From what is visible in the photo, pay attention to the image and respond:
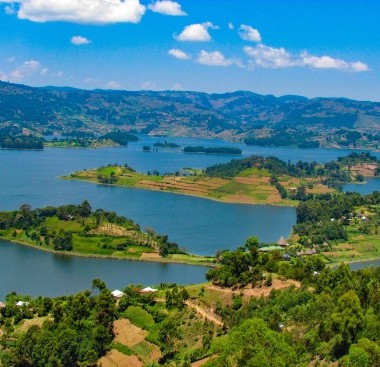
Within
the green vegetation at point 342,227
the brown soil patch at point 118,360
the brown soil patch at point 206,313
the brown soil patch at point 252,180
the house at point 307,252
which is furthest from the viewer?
the brown soil patch at point 252,180

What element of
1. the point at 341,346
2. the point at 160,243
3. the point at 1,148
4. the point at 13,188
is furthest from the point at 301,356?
the point at 1,148

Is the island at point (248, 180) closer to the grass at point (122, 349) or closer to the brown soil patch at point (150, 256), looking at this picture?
the brown soil patch at point (150, 256)

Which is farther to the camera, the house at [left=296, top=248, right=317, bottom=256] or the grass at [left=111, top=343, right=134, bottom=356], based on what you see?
the house at [left=296, top=248, right=317, bottom=256]

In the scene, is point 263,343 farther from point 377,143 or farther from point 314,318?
point 377,143

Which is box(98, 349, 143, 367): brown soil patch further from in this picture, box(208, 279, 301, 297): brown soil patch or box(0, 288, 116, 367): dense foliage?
box(208, 279, 301, 297): brown soil patch

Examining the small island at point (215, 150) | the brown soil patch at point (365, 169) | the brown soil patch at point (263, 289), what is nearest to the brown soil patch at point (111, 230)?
the brown soil patch at point (263, 289)

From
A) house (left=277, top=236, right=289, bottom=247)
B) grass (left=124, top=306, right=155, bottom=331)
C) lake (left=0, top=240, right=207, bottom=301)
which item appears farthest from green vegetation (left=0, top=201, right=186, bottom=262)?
grass (left=124, top=306, right=155, bottom=331)
